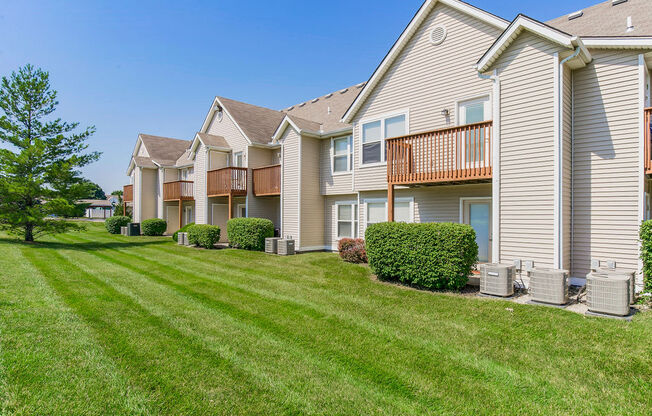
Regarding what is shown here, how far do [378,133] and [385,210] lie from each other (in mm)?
3002

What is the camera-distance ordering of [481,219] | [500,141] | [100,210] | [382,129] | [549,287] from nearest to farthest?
[549,287]
[500,141]
[481,219]
[382,129]
[100,210]

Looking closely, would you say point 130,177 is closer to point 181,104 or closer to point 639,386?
point 181,104

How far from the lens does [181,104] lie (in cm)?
2144

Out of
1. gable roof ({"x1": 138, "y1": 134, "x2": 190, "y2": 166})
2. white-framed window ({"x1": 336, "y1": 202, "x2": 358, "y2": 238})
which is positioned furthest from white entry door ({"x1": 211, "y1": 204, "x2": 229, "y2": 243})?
gable roof ({"x1": 138, "y1": 134, "x2": 190, "y2": 166})

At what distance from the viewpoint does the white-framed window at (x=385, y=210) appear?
1204 centimetres

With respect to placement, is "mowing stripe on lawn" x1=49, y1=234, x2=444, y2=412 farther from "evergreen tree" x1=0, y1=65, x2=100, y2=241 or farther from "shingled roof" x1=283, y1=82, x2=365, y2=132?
"evergreen tree" x1=0, y1=65, x2=100, y2=241

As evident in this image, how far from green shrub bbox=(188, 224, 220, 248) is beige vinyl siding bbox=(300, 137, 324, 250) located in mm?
4836

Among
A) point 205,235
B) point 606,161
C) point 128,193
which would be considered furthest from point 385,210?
point 128,193

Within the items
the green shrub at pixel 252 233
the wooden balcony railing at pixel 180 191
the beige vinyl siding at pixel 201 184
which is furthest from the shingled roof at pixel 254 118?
the wooden balcony railing at pixel 180 191

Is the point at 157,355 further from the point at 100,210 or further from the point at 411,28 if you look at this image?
the point at 100,210

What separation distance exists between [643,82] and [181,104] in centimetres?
2195

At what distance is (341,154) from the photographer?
1527 centimetres

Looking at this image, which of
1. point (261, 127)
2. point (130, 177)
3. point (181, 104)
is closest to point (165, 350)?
point (261, 127)

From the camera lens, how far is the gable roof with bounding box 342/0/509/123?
990cm
